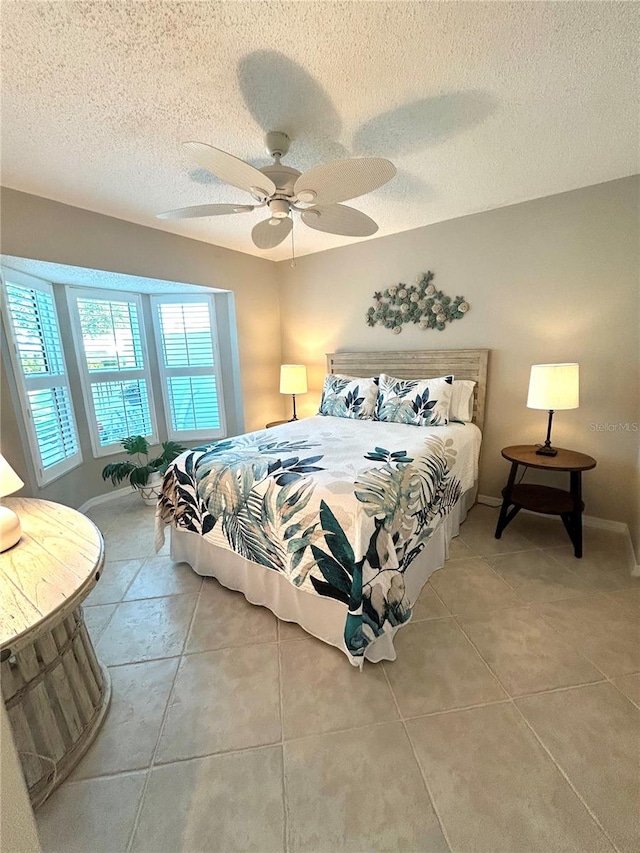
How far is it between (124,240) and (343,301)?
2079mm

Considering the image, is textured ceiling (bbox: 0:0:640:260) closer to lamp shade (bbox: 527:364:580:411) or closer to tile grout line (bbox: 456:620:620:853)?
lamp shade (bbox: 527:364:580:411)

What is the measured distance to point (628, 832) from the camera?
1.01 metres

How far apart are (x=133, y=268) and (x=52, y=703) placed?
9.58 feet

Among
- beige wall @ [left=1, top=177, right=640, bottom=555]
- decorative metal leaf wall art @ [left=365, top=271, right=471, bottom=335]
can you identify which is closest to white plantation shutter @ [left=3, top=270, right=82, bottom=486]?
beige wall @ [left=1, top=177, right=640, bottom=555]

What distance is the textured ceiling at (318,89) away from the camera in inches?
45.4

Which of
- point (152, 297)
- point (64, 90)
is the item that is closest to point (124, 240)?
point (152, 297)

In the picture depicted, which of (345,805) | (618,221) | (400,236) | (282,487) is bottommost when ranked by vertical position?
(345,805)

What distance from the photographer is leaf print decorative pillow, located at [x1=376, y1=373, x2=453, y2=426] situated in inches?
108

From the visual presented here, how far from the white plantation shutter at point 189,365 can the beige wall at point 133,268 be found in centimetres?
37

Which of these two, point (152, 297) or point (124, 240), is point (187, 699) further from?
point (152, 297)

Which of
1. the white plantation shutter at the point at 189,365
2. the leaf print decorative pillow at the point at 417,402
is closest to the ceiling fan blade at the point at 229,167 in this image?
the leaf print decorative pillow at the point at 417,402

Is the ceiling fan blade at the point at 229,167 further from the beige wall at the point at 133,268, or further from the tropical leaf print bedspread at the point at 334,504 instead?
the beige wall at the point at 133,268

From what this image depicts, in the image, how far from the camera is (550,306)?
262 centimetres

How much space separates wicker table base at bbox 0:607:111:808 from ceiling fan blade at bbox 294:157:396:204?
6.21ft
